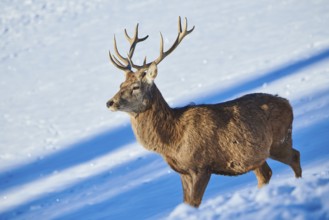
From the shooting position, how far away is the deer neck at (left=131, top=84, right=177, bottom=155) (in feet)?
21.4

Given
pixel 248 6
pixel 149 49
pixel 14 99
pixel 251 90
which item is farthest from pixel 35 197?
pixel 248 6

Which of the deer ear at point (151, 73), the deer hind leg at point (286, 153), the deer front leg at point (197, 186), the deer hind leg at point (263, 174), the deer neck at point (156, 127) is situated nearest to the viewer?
the deer front leg at point (197, 186)

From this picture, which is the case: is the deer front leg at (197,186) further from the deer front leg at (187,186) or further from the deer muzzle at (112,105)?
the deer muzzle at (112,105)

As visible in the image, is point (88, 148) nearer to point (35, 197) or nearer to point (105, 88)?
point (35, 197)

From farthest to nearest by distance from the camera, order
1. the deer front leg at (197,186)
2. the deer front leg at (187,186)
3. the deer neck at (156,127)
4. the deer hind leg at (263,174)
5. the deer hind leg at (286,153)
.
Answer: the deer hind leg at (263,174) < the deer hind leg at (286,153) < the deer neck at (156,127) < the deer front leg at (187,186) < the deer front leg at (197,186)

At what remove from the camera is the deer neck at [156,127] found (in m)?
6.52

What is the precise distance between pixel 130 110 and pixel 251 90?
729 cm

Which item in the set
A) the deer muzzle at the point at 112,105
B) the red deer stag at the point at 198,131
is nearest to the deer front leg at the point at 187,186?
the red deer stag at the point at 198,131

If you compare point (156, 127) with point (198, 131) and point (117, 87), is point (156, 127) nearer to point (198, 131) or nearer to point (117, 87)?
point (198, 131)

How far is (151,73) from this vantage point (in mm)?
6656

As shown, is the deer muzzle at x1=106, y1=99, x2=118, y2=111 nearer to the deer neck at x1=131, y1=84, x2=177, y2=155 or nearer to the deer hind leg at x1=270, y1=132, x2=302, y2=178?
the deer neck at x1=131, y1=84, x2=177, y2=155

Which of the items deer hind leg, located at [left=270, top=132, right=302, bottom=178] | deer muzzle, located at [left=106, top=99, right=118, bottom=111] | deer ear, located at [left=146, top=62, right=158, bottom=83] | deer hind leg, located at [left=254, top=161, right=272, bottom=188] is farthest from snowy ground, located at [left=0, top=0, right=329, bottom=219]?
deer ear, located at [left=146, top=62, right=158, bottom=83]

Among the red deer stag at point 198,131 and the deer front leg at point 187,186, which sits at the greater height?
the red deer stag at point 198,131

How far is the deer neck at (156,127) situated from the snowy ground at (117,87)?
1.58 metres
